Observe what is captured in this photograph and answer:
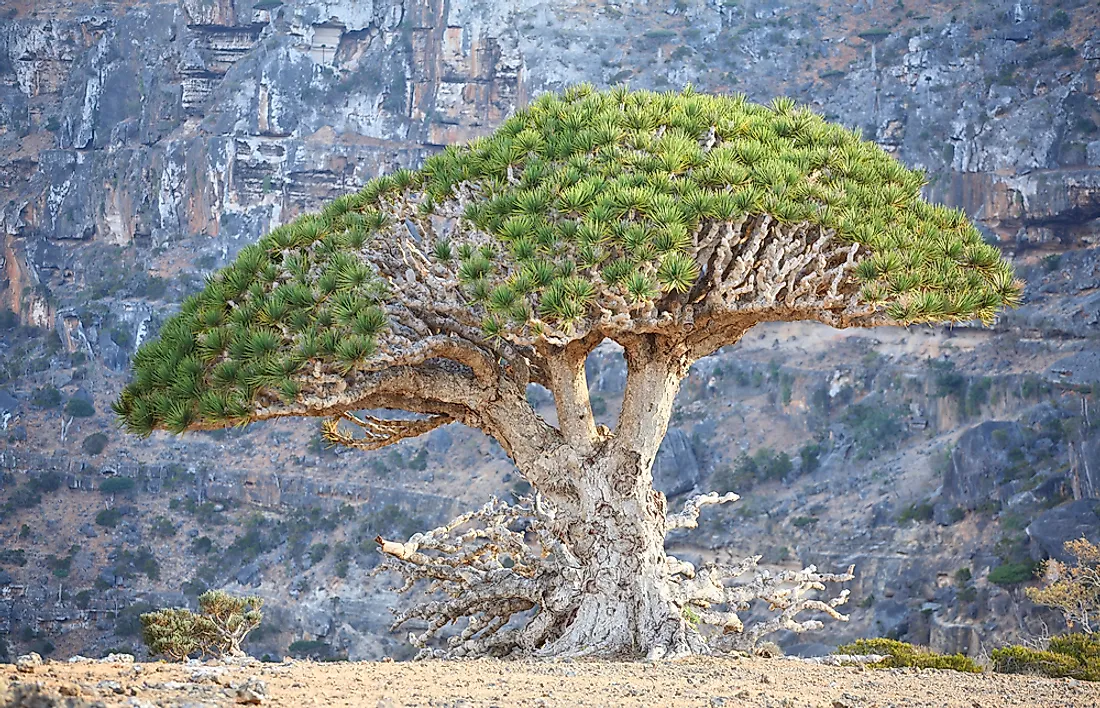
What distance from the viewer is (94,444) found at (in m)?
59.4

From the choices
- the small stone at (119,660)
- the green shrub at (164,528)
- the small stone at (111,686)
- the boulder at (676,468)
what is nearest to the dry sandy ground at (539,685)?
the small stone at (111,686)

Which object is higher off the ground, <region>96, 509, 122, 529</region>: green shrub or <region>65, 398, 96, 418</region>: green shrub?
<region>65, 398, 96, 418</region>: green shrub

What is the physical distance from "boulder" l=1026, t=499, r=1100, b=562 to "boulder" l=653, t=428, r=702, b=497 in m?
15.8

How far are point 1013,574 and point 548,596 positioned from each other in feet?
94.5

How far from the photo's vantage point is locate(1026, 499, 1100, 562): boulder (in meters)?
34.7

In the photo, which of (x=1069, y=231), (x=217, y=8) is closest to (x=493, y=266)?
(x=1069, y=231)

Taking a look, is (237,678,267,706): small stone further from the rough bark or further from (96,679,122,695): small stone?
the rough bark

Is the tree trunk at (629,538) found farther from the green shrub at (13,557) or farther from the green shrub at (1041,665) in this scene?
the green shrub at (13,557)

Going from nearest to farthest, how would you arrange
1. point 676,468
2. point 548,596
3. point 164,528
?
point 548,596, point 676,468, point 164,528

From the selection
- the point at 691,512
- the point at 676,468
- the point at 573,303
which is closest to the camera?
the point at 573,303

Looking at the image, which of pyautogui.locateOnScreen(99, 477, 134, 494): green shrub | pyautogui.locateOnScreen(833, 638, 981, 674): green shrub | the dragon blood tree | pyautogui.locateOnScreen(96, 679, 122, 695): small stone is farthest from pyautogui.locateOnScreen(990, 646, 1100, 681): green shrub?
pyautogui.locateOnScreen(99, 477, 134, 494): green shrub

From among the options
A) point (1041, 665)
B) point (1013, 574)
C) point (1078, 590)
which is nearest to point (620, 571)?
point (1041, 665)

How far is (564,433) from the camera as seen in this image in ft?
32.3

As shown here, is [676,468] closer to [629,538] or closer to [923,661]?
[629,538]
